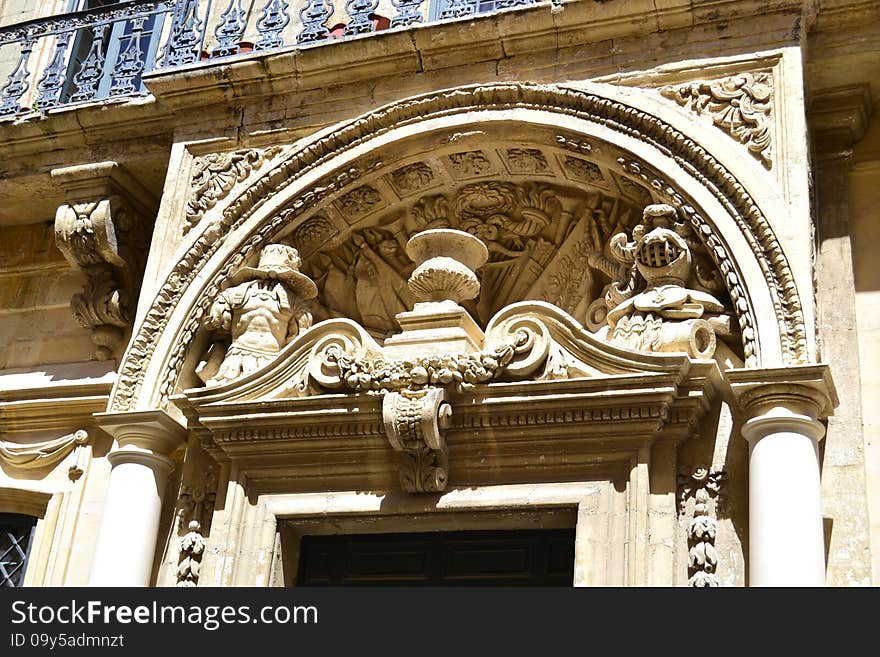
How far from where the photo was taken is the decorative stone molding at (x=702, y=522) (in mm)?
4930

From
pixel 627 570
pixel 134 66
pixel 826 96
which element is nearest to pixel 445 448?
pixel 627 570

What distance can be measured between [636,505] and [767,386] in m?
0.67

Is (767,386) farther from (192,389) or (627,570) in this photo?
(192,389)

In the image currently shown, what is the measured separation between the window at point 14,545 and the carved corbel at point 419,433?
2.13 meters

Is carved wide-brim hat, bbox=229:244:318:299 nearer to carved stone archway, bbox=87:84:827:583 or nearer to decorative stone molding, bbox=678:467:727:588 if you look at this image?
carved stone archway, bbox=87:84:827:583

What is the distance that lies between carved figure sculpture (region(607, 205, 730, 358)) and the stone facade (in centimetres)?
1

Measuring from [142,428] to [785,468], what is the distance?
274 cm

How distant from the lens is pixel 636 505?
5129 millimetres

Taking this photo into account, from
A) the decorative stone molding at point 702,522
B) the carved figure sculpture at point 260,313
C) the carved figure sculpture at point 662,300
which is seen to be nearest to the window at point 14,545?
the carved figure sculpture at point 260,313

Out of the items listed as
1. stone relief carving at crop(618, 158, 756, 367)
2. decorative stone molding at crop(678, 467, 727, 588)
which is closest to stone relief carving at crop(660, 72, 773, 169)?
stone relief carving at crop(618, 158, 756, 367)

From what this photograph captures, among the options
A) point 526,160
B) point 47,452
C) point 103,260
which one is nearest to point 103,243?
point 103,260

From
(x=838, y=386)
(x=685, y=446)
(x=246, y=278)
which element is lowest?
(x=685, y=446)

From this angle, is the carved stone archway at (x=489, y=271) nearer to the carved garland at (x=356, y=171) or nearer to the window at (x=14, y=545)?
the carved garland at (x=356, y=171)

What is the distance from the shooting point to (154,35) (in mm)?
7109
